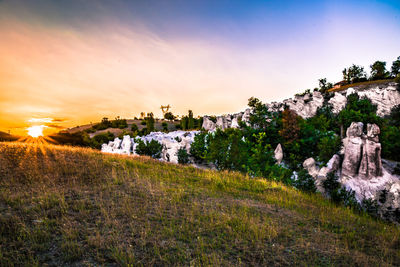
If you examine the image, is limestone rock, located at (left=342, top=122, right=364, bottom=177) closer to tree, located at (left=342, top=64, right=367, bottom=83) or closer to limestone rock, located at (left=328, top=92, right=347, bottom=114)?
limestone rock, located at (left=328, top=92, right=347, bottom=114)

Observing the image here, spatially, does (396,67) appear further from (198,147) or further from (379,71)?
(198,147)

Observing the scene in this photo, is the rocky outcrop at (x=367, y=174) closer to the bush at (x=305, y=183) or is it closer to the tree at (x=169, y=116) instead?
the bush at (x=305, y=183)

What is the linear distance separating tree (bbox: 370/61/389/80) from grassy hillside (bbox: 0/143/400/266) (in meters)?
109

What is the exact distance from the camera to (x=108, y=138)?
61.5m

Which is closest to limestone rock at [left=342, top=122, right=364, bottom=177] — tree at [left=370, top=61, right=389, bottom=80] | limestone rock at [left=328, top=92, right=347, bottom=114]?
limestone rock at [left=328, top=92, right=347, bottom=114]

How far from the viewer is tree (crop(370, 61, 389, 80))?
81050 millimetres

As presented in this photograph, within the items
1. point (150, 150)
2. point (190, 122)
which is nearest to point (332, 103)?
point (190, 122)

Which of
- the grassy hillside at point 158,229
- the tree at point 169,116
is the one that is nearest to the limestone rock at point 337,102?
the grassy hillside at point 158,229

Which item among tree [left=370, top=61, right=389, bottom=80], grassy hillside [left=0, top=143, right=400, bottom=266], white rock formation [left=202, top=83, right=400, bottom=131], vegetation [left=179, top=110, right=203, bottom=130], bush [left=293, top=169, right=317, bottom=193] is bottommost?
Result: bush [left=293, top=169, right=317, bottom=193]

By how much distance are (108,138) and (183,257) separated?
65.4 metres

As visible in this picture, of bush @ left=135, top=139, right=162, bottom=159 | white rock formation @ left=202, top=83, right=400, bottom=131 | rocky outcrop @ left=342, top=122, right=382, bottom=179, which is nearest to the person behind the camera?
rocky outcrop @ left=342, top=122, right=382, bottom=179

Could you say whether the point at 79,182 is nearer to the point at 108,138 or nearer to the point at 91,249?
the point at 91,249

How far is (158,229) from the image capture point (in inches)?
216

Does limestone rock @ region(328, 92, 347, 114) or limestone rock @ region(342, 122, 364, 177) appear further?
limestone rock @ region(328, 92, 347, 114)
